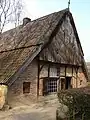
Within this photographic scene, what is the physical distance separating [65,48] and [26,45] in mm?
3933

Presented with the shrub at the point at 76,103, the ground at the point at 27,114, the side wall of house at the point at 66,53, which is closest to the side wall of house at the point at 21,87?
the ground at the point at 27,114

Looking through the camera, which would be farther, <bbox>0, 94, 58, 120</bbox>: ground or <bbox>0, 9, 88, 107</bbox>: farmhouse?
<bbox>0, 9, 88, 107</bbox>: farmhouse

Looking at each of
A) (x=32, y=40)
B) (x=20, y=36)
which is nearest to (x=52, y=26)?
(x=32, y=40)

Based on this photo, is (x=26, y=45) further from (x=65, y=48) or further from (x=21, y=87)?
(x=65, y=48)

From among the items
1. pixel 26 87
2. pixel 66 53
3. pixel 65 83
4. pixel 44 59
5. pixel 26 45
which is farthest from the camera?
pixel 66 53

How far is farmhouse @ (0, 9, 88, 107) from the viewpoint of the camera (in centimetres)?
1445

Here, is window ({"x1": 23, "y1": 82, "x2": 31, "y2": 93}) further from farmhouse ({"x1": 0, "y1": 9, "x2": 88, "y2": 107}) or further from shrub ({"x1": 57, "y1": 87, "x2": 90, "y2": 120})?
shrub ({"x1": 57, "y1": 87, "x2": 90, "y2": 120})

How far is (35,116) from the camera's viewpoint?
11.3 metres

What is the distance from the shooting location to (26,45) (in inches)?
653

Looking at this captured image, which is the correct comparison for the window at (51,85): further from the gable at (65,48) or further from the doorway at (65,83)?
the gable at (65,48)

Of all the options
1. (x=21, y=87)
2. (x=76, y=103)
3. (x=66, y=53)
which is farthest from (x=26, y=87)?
(x=76, y=103)

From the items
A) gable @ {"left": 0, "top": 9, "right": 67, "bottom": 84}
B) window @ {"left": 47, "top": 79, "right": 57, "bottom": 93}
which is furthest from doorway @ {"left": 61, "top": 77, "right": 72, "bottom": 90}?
gable @ {"left": 0, "top": 9, "right": 67, "bottom": 84}

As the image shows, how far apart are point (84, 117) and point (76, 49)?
12.4 m

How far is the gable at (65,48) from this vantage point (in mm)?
16781
